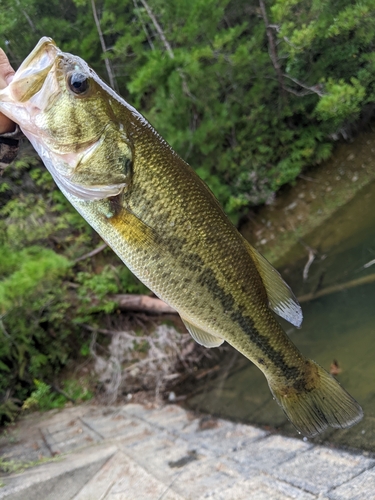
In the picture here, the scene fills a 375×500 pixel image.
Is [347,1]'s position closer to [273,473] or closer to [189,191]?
[189,191]

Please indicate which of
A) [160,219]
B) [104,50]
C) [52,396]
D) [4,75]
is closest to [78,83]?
[4,75]

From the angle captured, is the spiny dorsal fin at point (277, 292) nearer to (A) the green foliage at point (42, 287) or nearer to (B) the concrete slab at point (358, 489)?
(B) the concrete slab at point (358, 489)

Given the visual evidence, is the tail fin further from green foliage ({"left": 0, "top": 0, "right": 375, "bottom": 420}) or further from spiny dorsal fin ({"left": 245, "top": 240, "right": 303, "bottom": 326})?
green foliage ({"left": 0, "top": 0, "right": 375, "bottom": 420})

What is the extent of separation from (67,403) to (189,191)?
5051 millimetres

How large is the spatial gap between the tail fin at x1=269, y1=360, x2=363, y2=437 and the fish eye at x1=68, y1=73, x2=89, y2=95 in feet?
5.26

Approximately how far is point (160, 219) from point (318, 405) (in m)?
1.18

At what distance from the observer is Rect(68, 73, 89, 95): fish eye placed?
1413 mm

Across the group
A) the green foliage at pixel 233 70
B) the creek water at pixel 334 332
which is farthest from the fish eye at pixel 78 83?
the green foliage at pixel 233 70

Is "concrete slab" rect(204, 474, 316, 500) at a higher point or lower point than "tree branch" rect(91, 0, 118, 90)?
lower

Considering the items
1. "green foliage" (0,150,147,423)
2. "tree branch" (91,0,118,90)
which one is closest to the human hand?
"green foliage" (0,150,147,423)

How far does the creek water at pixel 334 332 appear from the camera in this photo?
357cm

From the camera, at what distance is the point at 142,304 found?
225 inches

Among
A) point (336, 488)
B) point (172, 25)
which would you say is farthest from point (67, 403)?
point (172, 25)

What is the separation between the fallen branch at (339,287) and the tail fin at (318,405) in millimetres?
3089
